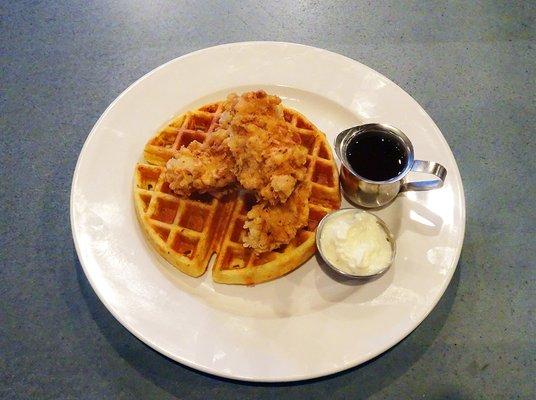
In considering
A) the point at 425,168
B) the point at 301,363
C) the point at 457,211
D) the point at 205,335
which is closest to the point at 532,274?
the point at 457,211

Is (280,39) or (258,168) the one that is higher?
(280,39)

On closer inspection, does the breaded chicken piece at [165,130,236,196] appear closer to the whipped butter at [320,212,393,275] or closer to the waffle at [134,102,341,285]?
the waffle at [134,102,341,285]

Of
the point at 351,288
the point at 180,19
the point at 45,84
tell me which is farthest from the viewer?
the point at 180,19

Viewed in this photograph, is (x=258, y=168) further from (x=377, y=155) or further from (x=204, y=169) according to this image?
(x=377, y=155)

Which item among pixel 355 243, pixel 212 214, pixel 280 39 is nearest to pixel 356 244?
pixel 355 243

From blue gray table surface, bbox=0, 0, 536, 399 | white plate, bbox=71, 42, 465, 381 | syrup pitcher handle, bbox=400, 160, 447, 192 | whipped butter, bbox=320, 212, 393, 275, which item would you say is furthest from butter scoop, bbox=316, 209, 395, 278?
blue gray table surface, bbox=0, 0, 536, 399

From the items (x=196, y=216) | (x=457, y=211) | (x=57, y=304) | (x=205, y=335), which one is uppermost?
(x=457, y=211)

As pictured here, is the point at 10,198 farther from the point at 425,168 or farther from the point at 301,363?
the point at 425,168
